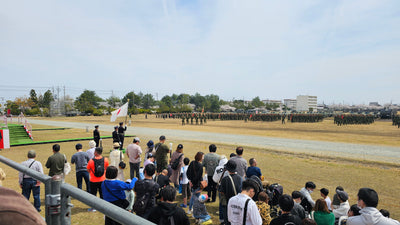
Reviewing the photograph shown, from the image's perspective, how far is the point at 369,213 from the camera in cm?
340

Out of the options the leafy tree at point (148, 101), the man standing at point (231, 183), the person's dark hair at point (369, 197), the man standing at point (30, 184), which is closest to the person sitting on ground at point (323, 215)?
the person's dark hair at point (369, 197)

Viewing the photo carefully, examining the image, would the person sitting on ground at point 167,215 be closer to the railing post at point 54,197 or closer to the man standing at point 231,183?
the man standing at point 231,183

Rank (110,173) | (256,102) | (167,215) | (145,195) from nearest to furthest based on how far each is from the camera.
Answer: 1. (167,215)
2. (145,195)
3. (110,173)
4. (256,102)

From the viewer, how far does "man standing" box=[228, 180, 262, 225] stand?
3658mm

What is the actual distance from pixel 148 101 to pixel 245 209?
123013 millimetres

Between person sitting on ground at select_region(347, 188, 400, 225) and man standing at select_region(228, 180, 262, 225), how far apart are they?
143cm

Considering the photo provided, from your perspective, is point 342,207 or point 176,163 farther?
point 176,163

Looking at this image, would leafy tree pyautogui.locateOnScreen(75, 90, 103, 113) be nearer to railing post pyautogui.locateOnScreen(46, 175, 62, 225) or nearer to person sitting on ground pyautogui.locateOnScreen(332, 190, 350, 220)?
person sitting on ground pyautogui.locateOnScreen(332, 190, 350, 220)

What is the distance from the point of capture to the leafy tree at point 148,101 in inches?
4932

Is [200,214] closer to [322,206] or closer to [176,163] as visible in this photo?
[176,163]

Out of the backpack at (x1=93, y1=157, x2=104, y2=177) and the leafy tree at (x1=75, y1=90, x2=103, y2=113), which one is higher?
the leafy tree at (x1=75, y1=90, x2=103, y2=113)

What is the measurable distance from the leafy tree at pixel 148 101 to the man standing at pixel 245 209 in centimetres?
12206

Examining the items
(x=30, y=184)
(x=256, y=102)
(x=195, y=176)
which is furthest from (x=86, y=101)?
(x=195, y=176)

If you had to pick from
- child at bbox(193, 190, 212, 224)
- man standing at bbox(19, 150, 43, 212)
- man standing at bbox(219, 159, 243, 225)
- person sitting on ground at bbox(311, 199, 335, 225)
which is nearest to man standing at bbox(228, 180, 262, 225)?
man standing at bbox(219, 159, 243, 225)
